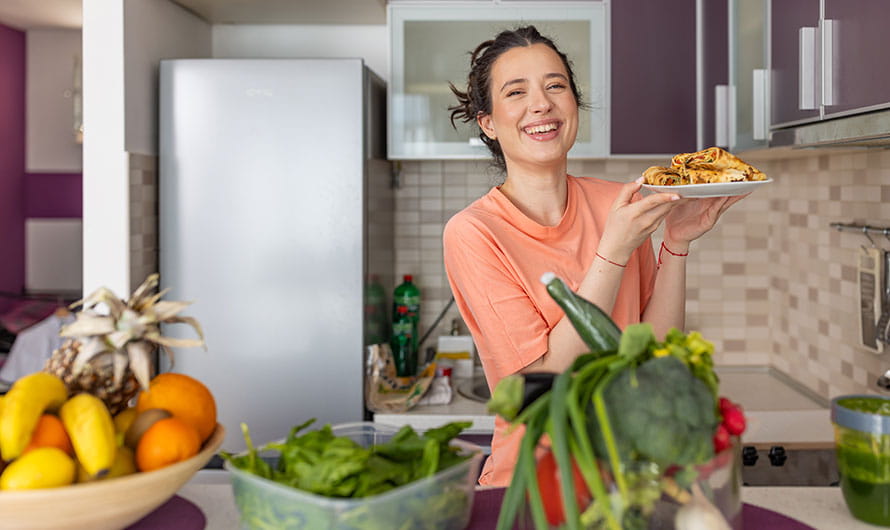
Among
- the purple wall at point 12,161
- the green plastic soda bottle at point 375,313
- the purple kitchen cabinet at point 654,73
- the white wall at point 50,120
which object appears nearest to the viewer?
the green plastic soda bottle at point 375,313

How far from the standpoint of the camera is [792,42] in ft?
6.38

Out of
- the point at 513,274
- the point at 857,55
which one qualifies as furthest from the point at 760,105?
the point at 513,274

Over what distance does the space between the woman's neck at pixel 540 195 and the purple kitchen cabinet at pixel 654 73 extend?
1.17 meters

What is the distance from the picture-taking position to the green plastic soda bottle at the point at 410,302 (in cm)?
287

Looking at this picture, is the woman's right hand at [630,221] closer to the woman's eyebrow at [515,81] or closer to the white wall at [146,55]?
the woman's eyebrow at [515,81]

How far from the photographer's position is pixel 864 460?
3.37 ft

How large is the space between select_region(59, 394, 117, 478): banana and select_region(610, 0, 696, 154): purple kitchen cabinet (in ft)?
6.83

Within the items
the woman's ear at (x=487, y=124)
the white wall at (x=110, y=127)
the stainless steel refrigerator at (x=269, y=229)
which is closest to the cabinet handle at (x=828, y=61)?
the woman's ear at (x=487, y=124)

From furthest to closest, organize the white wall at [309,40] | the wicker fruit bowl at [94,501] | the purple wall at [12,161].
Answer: the purple wall at [12,161], the white wall at [309,40], the wicker fruit bowl at [94,501]

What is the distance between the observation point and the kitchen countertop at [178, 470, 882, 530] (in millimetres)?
1059

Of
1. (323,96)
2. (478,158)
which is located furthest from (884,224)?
(323,96)

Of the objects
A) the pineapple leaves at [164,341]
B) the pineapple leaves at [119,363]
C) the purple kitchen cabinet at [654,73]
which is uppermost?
the purple kitchen cabinet at [654,73]

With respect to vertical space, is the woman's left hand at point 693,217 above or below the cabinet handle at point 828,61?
below

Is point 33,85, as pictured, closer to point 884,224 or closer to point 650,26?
point 650,26
